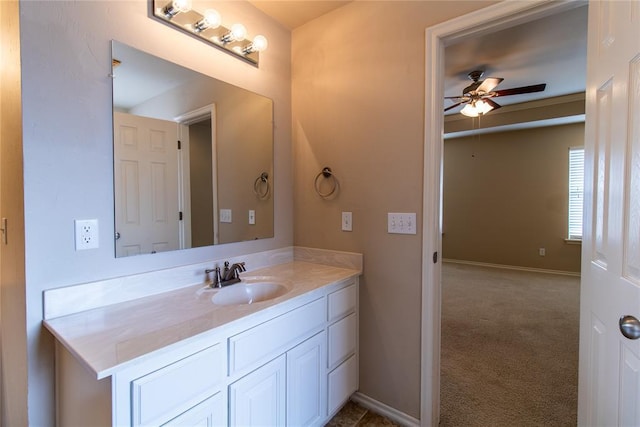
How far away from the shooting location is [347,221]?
186 centimetres

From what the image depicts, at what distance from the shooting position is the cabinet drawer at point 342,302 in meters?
1.58

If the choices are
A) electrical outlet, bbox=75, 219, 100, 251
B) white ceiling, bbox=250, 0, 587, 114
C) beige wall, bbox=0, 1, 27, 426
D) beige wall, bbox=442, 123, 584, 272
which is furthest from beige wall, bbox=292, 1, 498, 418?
beige wall, bbox=442, 123, 584, 272

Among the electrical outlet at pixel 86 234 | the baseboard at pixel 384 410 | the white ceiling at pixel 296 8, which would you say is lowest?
the baseboard at pixel 384 410

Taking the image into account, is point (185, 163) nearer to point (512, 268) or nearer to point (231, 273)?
point (231, 273)

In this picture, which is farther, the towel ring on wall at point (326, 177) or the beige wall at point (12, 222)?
the towel ring on wall at point (326, 177)

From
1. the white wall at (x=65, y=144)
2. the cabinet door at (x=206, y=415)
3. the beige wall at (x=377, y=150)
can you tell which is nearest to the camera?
the cabinet door at (x=206, y=415)

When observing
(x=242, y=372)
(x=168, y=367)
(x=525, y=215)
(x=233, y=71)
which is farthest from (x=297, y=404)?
(x=525, y=215)

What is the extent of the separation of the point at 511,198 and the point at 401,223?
4.55 metres

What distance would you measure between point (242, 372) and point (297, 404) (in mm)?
413

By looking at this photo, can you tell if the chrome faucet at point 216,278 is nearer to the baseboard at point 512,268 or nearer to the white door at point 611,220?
the white door at point 611,220

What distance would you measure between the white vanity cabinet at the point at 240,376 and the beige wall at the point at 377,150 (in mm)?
214

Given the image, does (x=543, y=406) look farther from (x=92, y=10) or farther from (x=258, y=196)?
(x=92, y=10)

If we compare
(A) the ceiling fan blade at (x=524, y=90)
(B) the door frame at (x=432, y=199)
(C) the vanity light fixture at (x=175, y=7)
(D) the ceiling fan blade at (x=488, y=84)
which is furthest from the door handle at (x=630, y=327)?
(A) the ceiling fan blade at (x=524, y=90)

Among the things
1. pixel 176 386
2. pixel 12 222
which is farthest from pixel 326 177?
pixel 12 222
